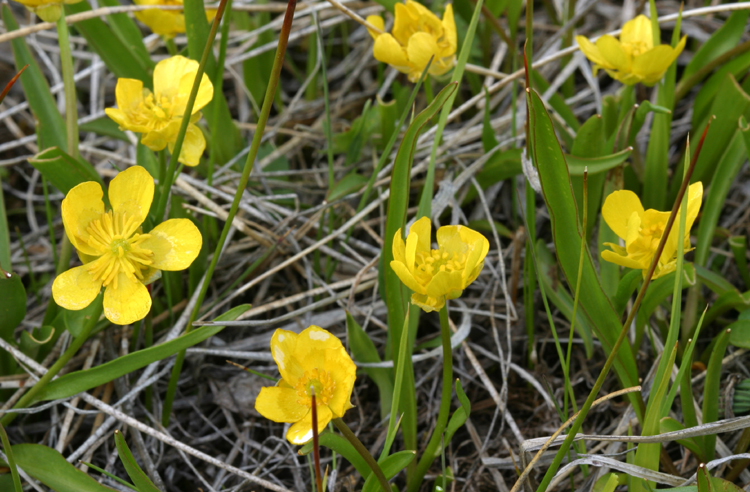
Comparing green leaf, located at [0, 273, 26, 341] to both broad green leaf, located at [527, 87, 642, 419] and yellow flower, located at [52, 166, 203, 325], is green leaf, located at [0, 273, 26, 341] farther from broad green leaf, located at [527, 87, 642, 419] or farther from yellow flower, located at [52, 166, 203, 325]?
broad green leaf, located at [527, 87, 642, 419]

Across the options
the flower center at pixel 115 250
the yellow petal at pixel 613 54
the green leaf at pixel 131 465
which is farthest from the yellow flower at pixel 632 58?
A: the green leaf at pixel 131 465

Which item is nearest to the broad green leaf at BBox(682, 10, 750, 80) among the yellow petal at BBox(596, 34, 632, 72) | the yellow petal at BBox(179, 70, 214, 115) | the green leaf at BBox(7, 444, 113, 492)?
the yellow petal at BBox(596, 34, 632, 72)

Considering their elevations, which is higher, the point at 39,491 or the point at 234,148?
the point at 234,148

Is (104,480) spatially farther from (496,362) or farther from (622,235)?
(622,235)

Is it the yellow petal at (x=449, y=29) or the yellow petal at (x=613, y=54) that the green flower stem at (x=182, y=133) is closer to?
the yellow petal at (x=449, y=29)

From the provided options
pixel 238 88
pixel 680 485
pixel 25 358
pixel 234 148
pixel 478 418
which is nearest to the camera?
pixel 680 485

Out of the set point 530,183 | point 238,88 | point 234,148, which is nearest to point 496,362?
point 530,183
